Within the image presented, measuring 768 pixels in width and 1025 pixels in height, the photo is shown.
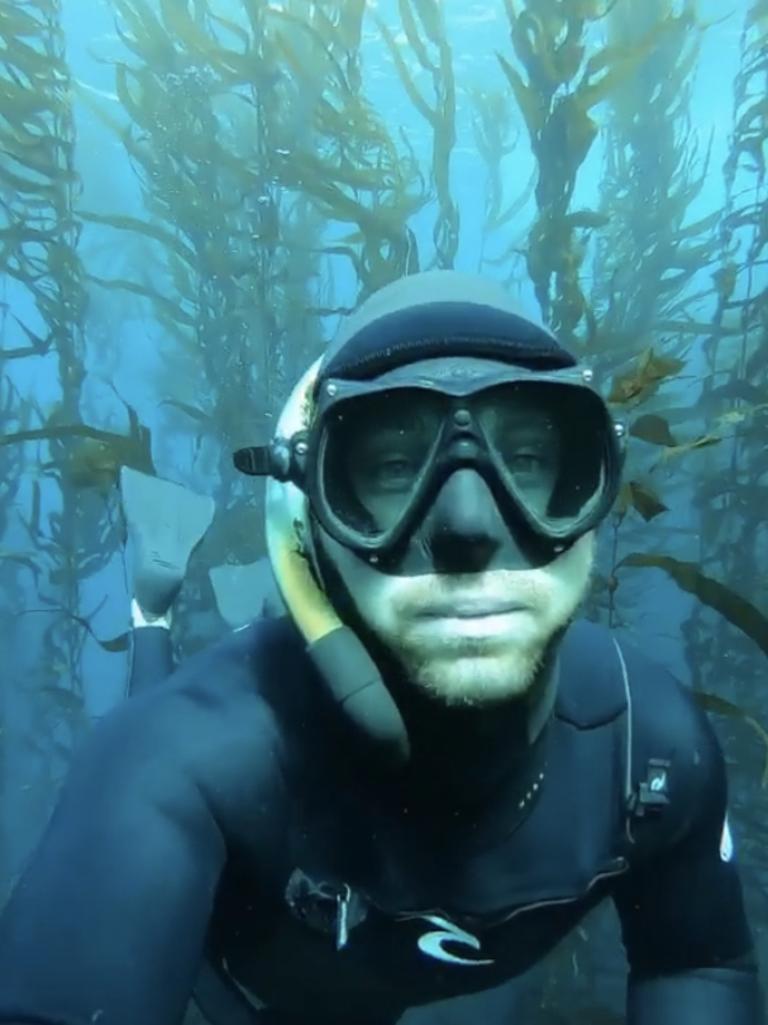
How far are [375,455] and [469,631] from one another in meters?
0.39

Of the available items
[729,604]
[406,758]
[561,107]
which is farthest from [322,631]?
[561,107]

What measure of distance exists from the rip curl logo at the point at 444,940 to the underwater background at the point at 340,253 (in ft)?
9.15

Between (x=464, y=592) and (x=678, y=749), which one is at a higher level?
(x=464, y=592)

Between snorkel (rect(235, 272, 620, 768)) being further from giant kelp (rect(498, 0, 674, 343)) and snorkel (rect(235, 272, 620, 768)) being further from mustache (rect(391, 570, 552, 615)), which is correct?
giant kelp (rect(498, 0, 674, 343))

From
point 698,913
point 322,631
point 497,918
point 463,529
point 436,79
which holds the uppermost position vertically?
point 436,79

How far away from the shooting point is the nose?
144 cm

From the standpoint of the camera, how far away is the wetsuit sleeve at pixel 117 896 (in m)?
1.30

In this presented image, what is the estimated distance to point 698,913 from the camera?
2.00 meters

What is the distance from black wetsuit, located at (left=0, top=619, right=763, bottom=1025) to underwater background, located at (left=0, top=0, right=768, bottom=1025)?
249 cm

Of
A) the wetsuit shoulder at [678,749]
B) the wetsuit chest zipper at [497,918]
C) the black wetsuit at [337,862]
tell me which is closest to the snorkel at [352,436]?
the black wetsuit at [337,862]

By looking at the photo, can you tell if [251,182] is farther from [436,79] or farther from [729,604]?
[729,604]

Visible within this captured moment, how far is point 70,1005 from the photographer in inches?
50.3

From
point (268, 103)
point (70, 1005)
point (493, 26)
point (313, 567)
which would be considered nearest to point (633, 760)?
point (313, 567)

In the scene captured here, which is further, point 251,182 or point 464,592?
point 251,182
